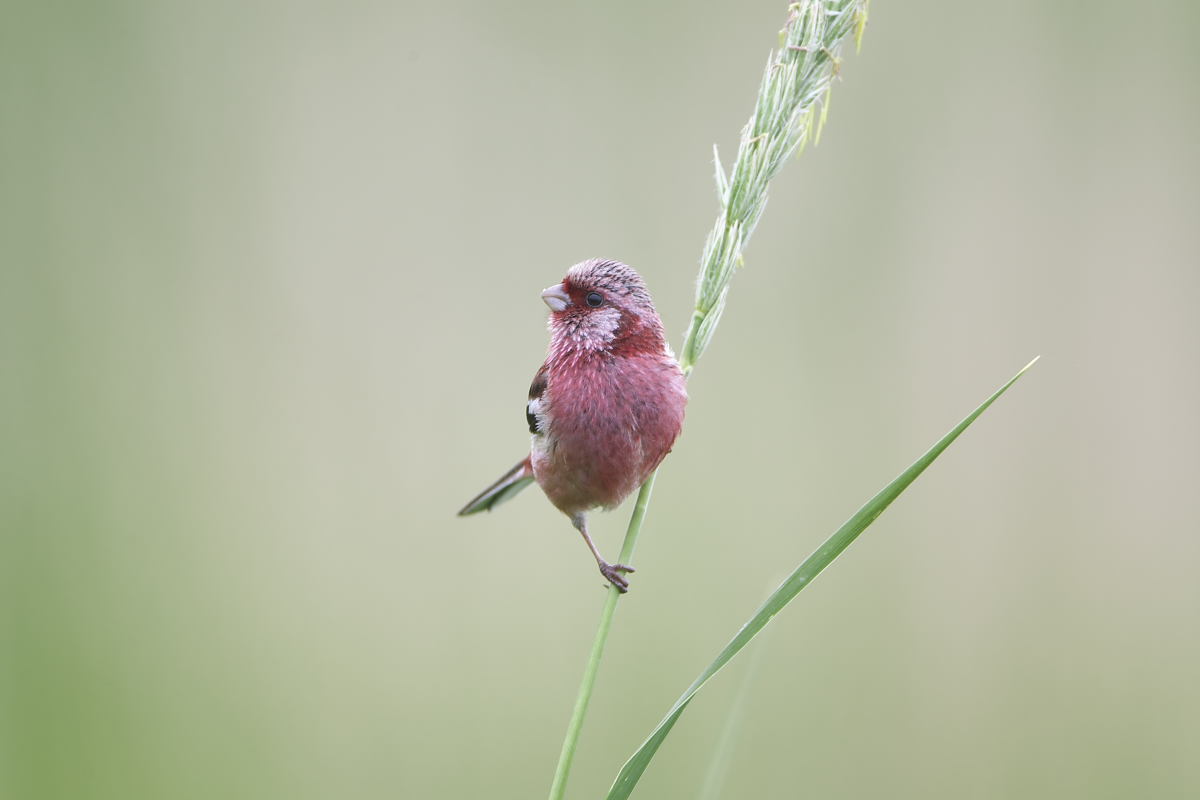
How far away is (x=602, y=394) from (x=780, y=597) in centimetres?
62

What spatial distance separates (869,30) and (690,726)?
2.15m

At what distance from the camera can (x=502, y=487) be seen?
1633 millimetres

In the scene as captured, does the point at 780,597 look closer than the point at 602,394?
Yes

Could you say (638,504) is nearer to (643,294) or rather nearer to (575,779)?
(643,294)

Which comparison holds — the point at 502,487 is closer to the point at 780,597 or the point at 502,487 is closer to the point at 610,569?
the point at 610,569

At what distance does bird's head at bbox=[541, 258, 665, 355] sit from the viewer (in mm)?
1345

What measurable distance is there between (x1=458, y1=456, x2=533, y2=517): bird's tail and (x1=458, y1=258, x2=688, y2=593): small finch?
0.17 meters

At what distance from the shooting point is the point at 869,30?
273 cm

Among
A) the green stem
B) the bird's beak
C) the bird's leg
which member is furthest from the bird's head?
the green stem

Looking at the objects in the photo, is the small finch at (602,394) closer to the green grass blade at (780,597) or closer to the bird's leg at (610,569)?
the bird's leg at (610,569)

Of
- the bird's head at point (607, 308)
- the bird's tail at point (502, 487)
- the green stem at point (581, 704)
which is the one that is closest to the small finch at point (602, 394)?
the bird's head at point (607, 308)

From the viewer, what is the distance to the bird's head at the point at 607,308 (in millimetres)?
1345

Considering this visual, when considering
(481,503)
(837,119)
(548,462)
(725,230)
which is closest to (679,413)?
(548,462)

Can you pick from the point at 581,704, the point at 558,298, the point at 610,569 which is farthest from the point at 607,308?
the point at 581,704
